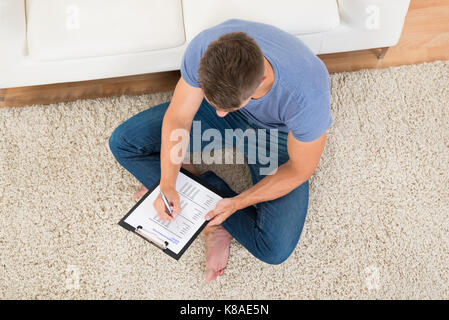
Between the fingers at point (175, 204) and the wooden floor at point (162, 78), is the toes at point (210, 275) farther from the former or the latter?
the wooden floor at point (162, 78)

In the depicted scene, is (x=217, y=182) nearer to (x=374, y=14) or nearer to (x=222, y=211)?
(x=222, y=211)

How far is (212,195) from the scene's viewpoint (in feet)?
3.68

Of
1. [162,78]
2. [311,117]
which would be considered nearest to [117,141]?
[162,78]

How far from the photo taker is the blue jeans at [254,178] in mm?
1125

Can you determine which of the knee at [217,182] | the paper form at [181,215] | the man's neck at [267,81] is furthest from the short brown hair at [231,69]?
the knee at [217,182]

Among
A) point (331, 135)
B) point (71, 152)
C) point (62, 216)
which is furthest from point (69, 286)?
point (331, 135)

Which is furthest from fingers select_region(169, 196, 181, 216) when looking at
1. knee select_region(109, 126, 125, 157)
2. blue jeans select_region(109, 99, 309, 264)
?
knee select_region(109, 126, 125, 157)

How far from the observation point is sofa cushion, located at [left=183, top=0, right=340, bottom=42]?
3.72ft

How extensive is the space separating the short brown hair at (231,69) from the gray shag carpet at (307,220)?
70 centimetres

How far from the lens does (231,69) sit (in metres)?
0.69

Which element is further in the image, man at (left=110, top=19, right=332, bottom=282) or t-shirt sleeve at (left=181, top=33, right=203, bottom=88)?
t-shirt sleeve at (left=181, top=33, right=203, bottom=88)

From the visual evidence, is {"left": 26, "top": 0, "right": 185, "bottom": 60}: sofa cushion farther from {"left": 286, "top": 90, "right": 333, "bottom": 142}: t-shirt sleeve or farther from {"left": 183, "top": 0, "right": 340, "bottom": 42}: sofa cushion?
{"left": 286, "top": 90, "right": 333, "bottom": 142}: t-shirt sleeve

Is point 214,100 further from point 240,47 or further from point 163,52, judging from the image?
point 163,52

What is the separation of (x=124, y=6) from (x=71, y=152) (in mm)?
593
